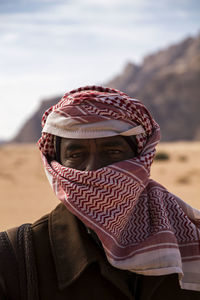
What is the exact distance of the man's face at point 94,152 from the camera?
6.00 feet

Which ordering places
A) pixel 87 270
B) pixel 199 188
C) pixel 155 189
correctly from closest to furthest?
pixel 87 270, pixel 155 189, pixel 199 188

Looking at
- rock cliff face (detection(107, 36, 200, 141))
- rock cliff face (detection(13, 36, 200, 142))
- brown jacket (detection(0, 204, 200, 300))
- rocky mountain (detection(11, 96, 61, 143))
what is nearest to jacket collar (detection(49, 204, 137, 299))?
brown jacket (detection(0, 204, 200, 300))

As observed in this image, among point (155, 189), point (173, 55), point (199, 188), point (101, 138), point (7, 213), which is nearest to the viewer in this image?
point (101, 138)

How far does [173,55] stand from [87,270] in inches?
4281

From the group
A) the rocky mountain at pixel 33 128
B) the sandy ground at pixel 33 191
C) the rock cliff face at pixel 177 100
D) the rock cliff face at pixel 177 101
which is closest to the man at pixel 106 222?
the sandy ground at pixel 33 191

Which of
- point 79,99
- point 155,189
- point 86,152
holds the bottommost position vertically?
point 155,189

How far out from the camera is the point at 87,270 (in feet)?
5.54

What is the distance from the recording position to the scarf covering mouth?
1.71 meters

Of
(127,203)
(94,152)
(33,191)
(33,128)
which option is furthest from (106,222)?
(33,128)

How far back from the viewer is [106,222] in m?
1.69

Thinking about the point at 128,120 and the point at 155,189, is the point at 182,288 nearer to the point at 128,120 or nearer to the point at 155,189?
the point at 155,189

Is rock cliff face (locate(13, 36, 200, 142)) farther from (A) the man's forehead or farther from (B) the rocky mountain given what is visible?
(A) the man's forehead

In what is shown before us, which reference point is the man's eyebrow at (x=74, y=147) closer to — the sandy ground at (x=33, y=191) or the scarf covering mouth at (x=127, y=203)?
the scarf covering mouth at (x=127, y=203)

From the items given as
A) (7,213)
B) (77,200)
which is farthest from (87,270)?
(7,213)
